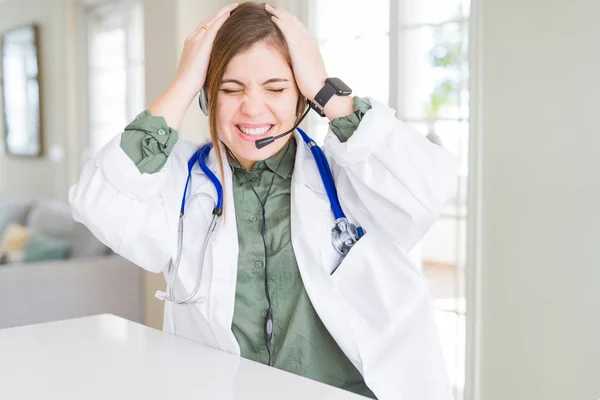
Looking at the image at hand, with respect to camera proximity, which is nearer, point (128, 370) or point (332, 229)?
point (128, 370)

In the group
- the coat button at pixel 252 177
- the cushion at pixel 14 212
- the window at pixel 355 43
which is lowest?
the cushion at pixel 14 212

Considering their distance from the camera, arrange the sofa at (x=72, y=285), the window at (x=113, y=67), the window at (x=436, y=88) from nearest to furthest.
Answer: the window at (x=436, y=88)
the sofa at (x=72, y=285)
the window at (x=113, y=67)

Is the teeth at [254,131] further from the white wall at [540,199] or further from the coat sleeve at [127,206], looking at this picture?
the white wall at [540,199]

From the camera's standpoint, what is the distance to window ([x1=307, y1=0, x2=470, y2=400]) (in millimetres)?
2533

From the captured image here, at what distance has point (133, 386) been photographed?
41.7 inches

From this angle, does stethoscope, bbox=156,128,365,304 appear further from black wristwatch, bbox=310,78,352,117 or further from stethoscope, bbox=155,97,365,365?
black wristwatch, bbox=310,78,352,117

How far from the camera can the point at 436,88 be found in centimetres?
263

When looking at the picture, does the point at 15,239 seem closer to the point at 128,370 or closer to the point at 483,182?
the point at 483,182

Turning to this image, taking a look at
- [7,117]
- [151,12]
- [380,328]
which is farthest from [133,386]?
[7,117]

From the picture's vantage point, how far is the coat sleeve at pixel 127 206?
1.39 m

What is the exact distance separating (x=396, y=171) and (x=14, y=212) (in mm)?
3862

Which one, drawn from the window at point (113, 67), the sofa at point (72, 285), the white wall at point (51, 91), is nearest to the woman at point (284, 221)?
the sofa at point (72, 285)

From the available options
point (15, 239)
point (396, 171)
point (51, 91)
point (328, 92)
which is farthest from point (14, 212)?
point (396, 171)

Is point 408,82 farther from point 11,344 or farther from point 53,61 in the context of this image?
point 53,61
